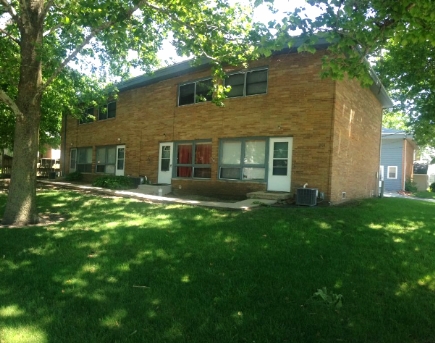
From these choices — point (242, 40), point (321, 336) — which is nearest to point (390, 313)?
point (321, 336)

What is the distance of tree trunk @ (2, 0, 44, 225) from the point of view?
701 centimetres

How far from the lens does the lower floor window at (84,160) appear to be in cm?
1933


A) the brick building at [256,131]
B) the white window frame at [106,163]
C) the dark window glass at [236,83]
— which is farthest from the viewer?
the white window frame at [106,163]

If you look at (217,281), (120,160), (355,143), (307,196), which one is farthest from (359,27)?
(120,160)

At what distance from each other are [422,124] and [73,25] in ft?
→ 45.5

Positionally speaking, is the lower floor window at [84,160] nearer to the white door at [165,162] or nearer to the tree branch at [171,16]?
the white door at [165,162]

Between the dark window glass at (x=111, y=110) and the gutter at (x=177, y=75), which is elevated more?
the gutter at (x=177, y=75)

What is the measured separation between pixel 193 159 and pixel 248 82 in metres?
3.68

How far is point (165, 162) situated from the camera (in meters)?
14.3

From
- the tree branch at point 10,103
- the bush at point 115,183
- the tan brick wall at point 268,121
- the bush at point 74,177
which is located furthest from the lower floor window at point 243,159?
the bush at point 74,177

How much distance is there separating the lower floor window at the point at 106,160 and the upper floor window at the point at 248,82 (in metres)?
8.20

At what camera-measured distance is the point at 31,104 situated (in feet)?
23.4

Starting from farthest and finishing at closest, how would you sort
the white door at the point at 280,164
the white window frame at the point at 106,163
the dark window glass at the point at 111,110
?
the dark window glass at the point at 111,110 → the white window frame at the point at 106,163 → the white door at the point at 280,164

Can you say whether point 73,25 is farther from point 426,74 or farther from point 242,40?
point 426,74
